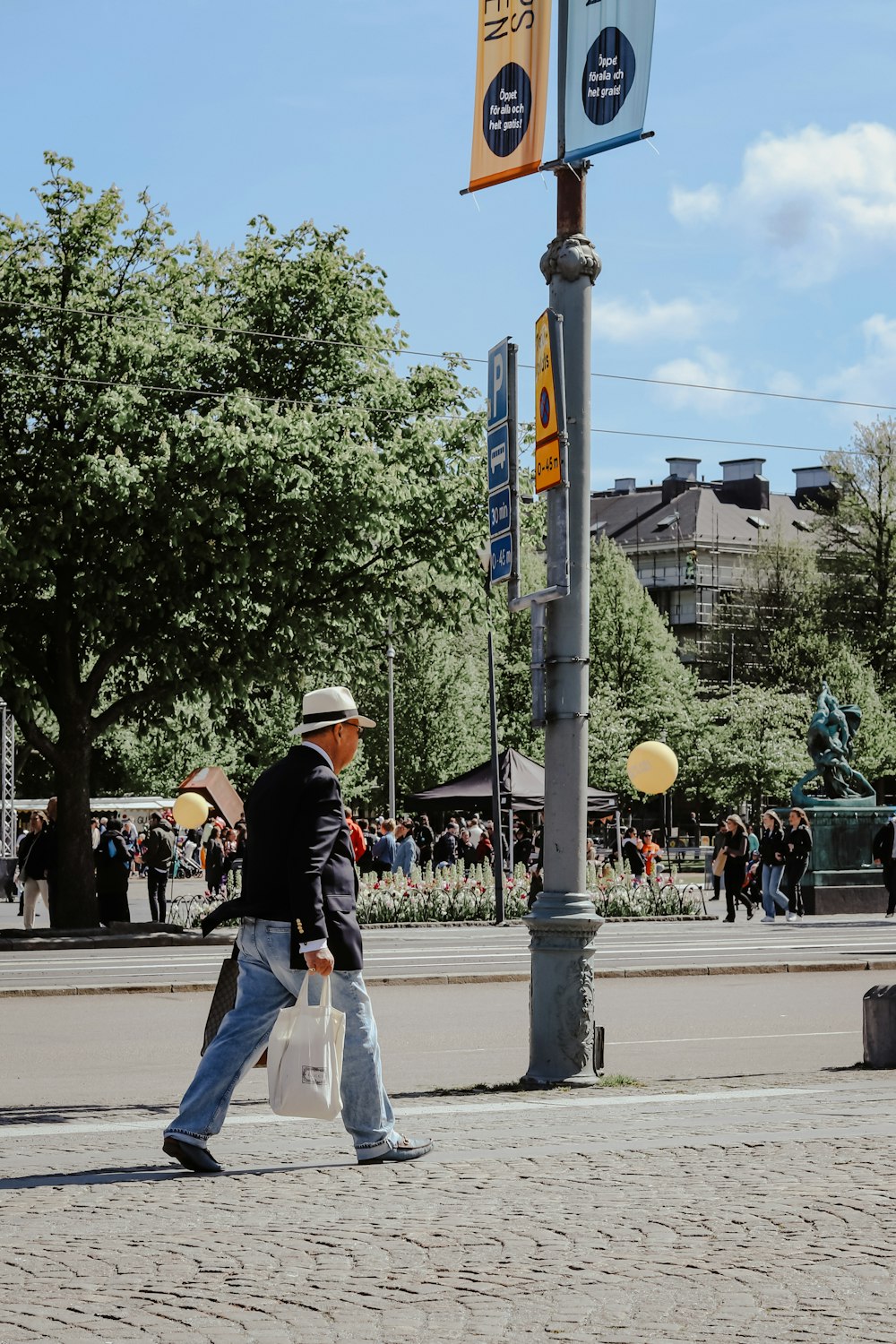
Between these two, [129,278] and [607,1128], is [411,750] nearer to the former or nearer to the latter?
[129,278]

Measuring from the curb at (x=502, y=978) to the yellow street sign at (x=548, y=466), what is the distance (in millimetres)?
8746

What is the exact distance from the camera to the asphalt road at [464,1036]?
35.3ft

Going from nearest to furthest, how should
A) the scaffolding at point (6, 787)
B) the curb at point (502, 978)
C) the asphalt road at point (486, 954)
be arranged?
the curb at point (502, 978) → the asphalt road at point (486, 954) → the scaffolding at point (6, 787)

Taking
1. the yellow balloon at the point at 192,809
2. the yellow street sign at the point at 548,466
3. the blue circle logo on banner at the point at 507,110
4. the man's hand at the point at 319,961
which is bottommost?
the man's hand at the point at 319,961

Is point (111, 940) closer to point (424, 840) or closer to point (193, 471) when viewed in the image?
point (193, 471)

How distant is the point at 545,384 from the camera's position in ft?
32.2

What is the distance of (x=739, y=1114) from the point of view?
858cm

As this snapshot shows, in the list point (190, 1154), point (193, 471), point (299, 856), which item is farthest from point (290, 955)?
point (193, 471)

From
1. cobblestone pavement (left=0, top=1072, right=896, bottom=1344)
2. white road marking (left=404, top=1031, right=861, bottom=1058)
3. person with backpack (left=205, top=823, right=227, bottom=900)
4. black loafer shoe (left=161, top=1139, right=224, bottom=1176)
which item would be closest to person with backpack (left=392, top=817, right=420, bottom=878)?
person with backpack (left=205, top=823, right=227, bottom=900)

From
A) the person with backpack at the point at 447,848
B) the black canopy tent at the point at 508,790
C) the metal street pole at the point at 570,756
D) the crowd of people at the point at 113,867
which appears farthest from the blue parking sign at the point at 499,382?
the person with backpack at the point at 447,848

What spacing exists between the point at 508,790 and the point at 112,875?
13.0m

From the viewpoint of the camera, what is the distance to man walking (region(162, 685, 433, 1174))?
6930 mm

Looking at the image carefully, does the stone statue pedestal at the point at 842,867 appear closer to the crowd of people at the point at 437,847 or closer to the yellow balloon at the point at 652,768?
the yellow balloon at the point at 652,768

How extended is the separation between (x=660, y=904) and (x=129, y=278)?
13053 millimetres
